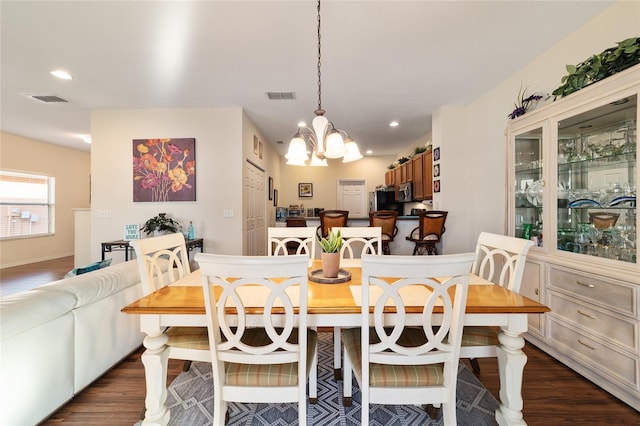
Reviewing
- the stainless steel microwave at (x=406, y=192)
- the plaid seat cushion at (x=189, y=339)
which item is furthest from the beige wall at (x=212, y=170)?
the plaid seat cushion at (x=189, y=339)

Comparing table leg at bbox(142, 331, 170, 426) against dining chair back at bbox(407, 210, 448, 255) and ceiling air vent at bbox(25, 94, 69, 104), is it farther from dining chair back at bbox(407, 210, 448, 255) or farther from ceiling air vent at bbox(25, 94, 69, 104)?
ceiling air vent at bbox(25, 94, 69, 104)

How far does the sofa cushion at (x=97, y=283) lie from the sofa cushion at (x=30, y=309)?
1.7 inches

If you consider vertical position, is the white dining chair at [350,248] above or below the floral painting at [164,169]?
below

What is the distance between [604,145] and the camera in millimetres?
1936

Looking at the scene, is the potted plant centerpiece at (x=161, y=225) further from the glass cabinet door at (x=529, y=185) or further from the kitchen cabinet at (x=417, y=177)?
the glass cabinet door at (x=529, y=185)

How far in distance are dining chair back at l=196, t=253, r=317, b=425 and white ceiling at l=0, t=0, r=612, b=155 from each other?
1926mm

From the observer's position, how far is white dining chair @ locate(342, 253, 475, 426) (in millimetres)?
1002

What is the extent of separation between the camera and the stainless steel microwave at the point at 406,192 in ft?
17.5

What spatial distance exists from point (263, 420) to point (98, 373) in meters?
1.16

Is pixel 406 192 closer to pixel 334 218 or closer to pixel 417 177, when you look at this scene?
pixel 417 177

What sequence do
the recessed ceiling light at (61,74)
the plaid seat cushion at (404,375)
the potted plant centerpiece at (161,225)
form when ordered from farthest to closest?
the potted plant centerpiece at (161,225) < the recessed ceiling light at (61,74) < the plaid seat cushion at (404,375)

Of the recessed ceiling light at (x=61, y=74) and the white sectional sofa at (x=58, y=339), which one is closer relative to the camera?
the white sectional sofa at (x=58, y=339)

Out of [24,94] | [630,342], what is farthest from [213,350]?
[24,94]

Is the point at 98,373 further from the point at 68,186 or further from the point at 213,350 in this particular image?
the point at 68,186
